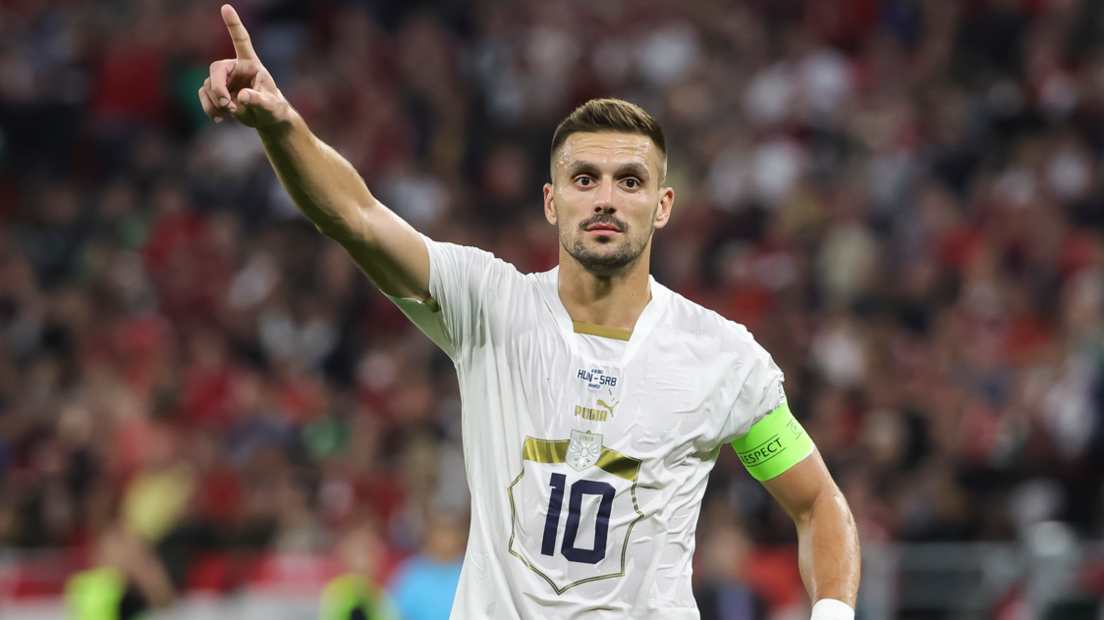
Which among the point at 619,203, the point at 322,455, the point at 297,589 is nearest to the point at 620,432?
the point at 619,203

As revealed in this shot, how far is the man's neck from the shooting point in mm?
4027

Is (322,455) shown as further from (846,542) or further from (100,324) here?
(846,542)

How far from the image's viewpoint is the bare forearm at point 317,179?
11.1 ft

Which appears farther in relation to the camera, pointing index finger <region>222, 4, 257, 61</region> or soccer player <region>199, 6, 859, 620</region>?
soccer player <region>199, 6, 859, 620</region>

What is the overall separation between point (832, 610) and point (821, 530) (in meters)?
0.27

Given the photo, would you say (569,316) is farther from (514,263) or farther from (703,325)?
(514,263)

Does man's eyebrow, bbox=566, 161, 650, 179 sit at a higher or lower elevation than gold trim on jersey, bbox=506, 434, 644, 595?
higher

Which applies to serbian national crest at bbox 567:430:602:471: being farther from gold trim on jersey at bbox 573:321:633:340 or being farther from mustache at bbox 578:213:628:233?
mustache at bbox 578:213:628:233

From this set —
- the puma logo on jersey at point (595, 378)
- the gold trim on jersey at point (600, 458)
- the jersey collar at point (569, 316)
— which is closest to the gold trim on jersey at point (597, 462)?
the gold trim on jersey at point (600, 458)

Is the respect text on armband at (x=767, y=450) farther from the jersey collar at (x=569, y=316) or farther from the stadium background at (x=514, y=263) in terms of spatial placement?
the stadium background at (x=514, y=263)

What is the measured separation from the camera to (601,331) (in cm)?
400

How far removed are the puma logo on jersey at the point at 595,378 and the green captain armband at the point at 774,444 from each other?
0.50 metres

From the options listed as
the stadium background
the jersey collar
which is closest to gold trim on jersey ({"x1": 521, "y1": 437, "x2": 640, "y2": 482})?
the jersey collar

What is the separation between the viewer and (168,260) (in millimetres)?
12711
